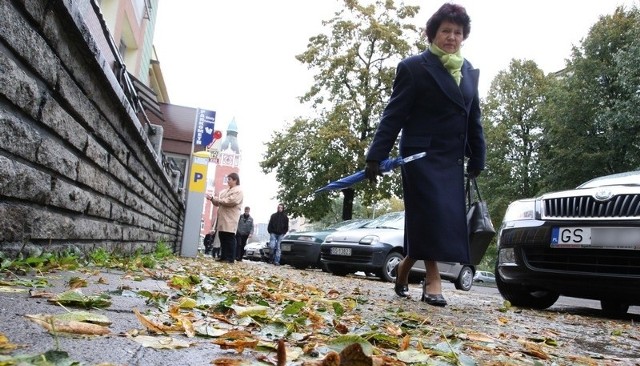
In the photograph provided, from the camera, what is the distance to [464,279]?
10.9 m

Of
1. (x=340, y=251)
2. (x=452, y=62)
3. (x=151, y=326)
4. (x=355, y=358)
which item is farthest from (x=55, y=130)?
(x=340, y=251)

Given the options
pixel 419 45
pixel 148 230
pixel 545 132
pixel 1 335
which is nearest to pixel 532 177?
pixel 545 132

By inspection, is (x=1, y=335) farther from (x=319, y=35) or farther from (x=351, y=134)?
(x=319, y=35)

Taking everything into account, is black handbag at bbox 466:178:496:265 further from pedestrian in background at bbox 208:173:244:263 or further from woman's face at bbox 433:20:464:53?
pedestrian in background at bbox 208:173:244:263

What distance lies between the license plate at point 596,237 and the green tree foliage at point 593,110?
18.2m

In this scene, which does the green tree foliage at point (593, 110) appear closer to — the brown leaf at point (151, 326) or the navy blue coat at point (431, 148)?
the navy blue coat at point (431, 148)

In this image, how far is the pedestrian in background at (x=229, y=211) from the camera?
973 centimetres

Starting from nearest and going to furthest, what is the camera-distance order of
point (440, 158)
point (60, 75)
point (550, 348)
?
point (550, 348) → point (60, 75) → point (440, 158)

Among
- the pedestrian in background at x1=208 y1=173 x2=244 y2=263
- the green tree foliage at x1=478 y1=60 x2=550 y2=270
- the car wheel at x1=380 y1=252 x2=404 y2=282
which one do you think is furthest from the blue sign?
the green tree foliage at x1=478 y1=60 x2=550 y2=270

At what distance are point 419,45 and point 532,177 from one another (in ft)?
31.8

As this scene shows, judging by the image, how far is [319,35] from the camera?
2527cm

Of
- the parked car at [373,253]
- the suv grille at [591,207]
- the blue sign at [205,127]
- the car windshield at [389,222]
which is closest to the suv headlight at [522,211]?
the suv grille at [591,207]

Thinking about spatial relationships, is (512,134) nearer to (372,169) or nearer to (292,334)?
(372,169)

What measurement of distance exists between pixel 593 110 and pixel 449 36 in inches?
843
